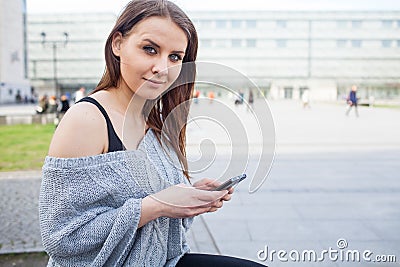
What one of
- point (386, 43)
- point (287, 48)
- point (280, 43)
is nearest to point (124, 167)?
point (287, 48)

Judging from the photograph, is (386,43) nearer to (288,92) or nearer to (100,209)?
(288,92)

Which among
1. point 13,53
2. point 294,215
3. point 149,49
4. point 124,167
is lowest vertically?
point 294,215

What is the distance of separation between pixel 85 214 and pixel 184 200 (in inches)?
11.6

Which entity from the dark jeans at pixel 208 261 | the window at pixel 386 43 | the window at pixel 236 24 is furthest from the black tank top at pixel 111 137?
the window at pixel 386 43

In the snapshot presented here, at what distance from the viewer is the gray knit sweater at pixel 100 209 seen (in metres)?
1.33

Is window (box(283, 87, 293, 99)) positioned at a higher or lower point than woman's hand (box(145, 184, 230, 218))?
lower

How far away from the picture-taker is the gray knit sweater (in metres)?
1.33

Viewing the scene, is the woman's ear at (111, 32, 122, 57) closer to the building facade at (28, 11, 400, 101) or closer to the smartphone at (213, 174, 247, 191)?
the smartphone at (213, 174, 247, 191)

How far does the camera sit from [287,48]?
199 ft

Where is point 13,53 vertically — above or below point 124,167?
above

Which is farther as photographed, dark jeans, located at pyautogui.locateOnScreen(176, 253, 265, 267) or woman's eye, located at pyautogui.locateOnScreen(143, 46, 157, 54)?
dark jeans, located at pyautogui.locateOnScreen(176, 253, 265, 267)

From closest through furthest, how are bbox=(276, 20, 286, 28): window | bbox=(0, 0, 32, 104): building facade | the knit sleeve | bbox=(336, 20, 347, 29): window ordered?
the knit sleeve
bbox=(0, 0, 32, 104): building facade
bbox=(336, 20, 347, 29): window
bbox=(276, 20, 286, 28): window

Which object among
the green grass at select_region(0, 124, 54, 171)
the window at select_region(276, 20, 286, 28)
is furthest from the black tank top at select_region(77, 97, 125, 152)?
the window at select_region(276, 20, 286, 28)

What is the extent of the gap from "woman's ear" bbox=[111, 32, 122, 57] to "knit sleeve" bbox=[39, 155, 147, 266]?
0.38 metres
